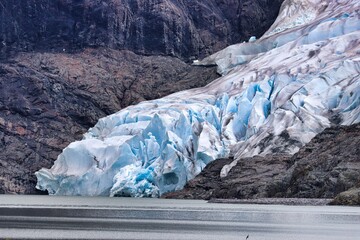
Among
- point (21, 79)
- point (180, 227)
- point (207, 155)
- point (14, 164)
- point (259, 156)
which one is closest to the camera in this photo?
point (180, 227)

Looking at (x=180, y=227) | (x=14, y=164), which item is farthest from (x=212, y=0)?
(x=180, y=227)

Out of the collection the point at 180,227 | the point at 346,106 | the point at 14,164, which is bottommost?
the point at 14,164

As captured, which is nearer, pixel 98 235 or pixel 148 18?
pixel 98 235

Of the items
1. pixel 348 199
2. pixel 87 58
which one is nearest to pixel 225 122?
pixel 348 199

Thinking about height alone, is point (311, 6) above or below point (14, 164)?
above

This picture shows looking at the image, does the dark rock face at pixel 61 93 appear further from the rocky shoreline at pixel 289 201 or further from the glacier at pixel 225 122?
the rocky shoreline at pixel 289 201

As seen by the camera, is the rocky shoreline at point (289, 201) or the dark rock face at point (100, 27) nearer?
the rocky shoreline at point (289, 201)

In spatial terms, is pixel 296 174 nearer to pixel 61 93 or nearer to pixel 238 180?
pixel 238 180

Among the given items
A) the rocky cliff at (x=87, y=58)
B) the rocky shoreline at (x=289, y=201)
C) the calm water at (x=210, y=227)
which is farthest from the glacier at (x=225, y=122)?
the calm water at (x=210, y=227)

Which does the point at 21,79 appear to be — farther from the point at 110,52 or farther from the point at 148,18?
the point at 148,18
